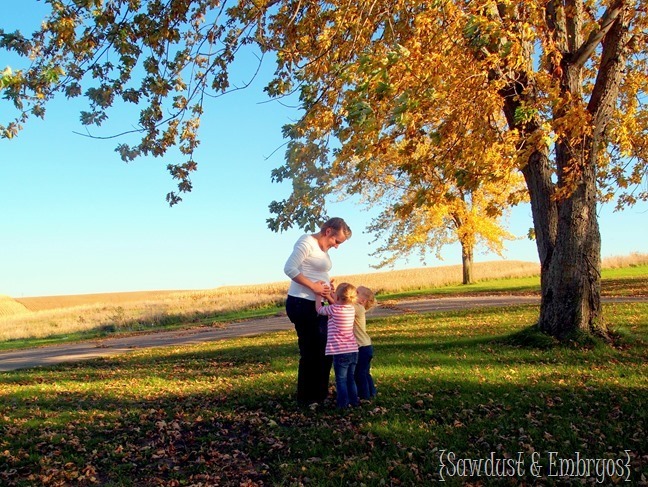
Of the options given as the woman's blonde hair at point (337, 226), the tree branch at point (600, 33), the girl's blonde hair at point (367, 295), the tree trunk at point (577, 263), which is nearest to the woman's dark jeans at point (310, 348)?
the girl's blonde hair at point (367, 295)

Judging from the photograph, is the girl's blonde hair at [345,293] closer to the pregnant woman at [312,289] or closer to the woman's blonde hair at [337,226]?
the pregnant woman at [312,289]

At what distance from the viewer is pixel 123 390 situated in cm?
1048

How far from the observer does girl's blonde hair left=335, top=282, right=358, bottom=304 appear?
24.4ft

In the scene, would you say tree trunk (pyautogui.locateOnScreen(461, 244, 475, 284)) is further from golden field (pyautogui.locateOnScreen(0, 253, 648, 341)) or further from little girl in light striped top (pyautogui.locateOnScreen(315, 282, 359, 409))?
little girl in light striped top (pyautogui.locateOnScreen(315, 282, 359, 409))

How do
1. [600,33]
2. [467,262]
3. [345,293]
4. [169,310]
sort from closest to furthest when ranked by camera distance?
[345,293]
[600,33]
[169,310]
[467,262]

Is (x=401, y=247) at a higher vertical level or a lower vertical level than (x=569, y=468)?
Answer: higher

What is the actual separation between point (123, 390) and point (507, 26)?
9.97 meters

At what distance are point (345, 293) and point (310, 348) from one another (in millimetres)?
1061

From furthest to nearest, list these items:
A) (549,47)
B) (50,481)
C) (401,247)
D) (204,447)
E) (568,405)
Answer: (401,247) < (549,47) < (568,405) < (204,447) < (50,481)

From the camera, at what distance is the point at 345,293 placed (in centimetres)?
746

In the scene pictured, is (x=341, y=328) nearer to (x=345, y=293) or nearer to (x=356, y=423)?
(x=345, y=293)

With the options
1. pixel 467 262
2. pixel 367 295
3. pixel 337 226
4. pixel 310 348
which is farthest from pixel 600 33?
pixel 467 262

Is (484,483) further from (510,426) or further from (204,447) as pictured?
(204,447)

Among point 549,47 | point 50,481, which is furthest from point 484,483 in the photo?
point 549,47
